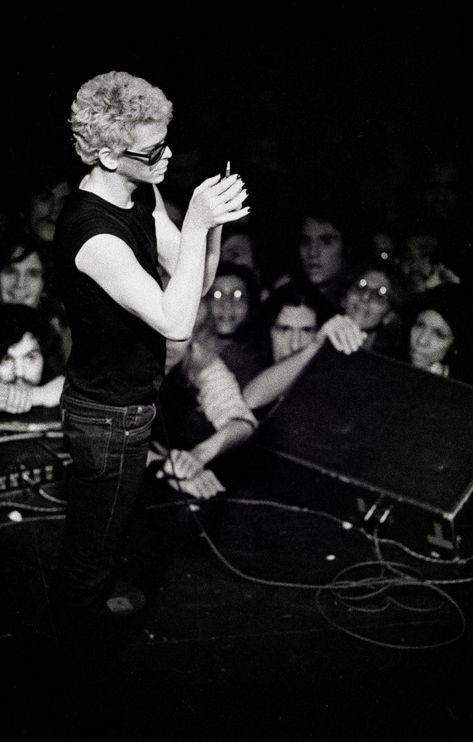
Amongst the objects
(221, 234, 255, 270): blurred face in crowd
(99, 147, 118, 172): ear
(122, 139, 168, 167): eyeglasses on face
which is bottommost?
(221, 234, 255, 270): blurred face in crowd

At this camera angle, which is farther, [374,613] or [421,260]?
[421,260]

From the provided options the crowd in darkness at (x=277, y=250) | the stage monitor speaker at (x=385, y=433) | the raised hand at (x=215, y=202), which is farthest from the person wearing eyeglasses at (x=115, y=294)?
the crowd in darkness at (x=277, y=250)

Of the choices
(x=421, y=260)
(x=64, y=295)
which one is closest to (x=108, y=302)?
(x=64, y=295)

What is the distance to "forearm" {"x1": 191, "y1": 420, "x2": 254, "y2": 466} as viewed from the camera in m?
3.65

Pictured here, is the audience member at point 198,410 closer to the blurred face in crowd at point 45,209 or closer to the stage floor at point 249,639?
the stage floor at point 249,639

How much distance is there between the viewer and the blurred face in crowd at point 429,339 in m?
3.76

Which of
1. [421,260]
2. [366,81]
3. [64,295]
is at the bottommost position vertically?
[64,295]

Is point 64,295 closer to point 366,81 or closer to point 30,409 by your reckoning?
point 30,409

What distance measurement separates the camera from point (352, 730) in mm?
2100

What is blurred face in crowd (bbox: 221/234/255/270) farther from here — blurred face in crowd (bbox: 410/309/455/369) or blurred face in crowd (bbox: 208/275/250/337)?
blurred face in crowd (bbox: 410/309/455/369)

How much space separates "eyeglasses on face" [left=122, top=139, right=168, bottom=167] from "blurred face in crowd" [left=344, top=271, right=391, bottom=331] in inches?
93.1

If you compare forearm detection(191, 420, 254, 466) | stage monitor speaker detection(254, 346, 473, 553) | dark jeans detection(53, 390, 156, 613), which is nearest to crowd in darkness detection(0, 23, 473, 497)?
forearm detection(191, 420, 254, 466)

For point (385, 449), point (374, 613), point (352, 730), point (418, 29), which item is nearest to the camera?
point (352, 730)

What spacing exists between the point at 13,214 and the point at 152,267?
204 centimetres
